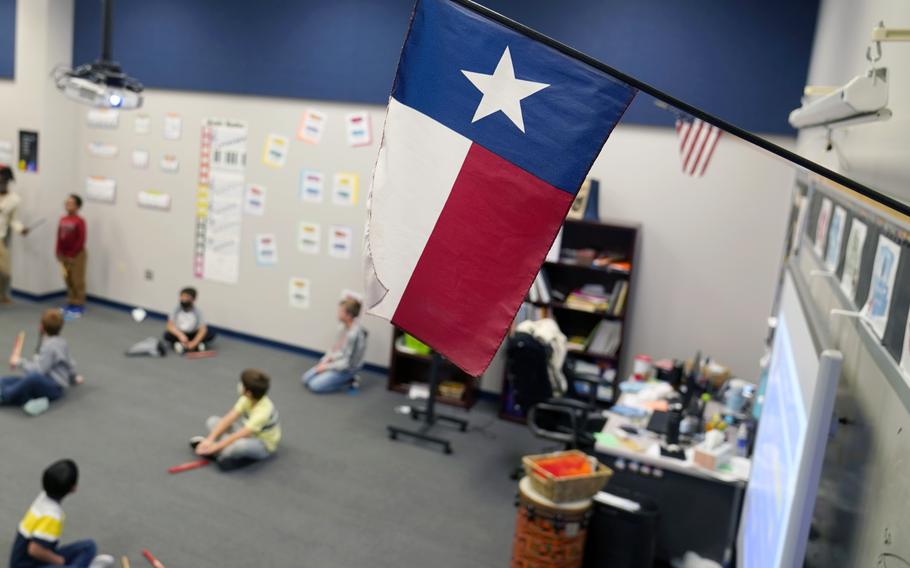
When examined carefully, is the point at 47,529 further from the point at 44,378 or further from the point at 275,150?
the point at 275,150

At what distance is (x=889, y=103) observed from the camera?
2.18m

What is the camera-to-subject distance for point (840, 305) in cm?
222

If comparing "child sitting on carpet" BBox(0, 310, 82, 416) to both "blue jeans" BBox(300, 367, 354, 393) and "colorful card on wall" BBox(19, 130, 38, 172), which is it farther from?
"colorful card on wall" BBox(19, 130, 38, 172)

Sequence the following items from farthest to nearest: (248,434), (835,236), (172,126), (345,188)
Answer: (172,126) → (345,188) → (248,434) → (835,236)

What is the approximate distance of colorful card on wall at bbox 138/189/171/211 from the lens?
26.4ft

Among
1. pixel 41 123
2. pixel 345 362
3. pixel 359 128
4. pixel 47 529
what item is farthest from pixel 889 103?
pixel 41 123

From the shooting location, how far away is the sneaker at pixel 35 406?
532 centimetres

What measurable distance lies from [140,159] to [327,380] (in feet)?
11.2

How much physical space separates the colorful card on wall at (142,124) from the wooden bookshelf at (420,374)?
11.6 feet

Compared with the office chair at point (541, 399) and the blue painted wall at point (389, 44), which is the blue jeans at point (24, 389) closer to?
the office chair at point (541, 399)

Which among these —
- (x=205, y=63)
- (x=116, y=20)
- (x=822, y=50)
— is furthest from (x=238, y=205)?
(x=822, y=50)

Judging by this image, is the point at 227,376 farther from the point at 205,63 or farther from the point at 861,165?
the point at 861,165

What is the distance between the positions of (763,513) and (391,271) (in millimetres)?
1243

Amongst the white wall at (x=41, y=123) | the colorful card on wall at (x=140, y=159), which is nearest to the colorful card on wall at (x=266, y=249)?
the colorful card on wall at (x=140, y=159)
